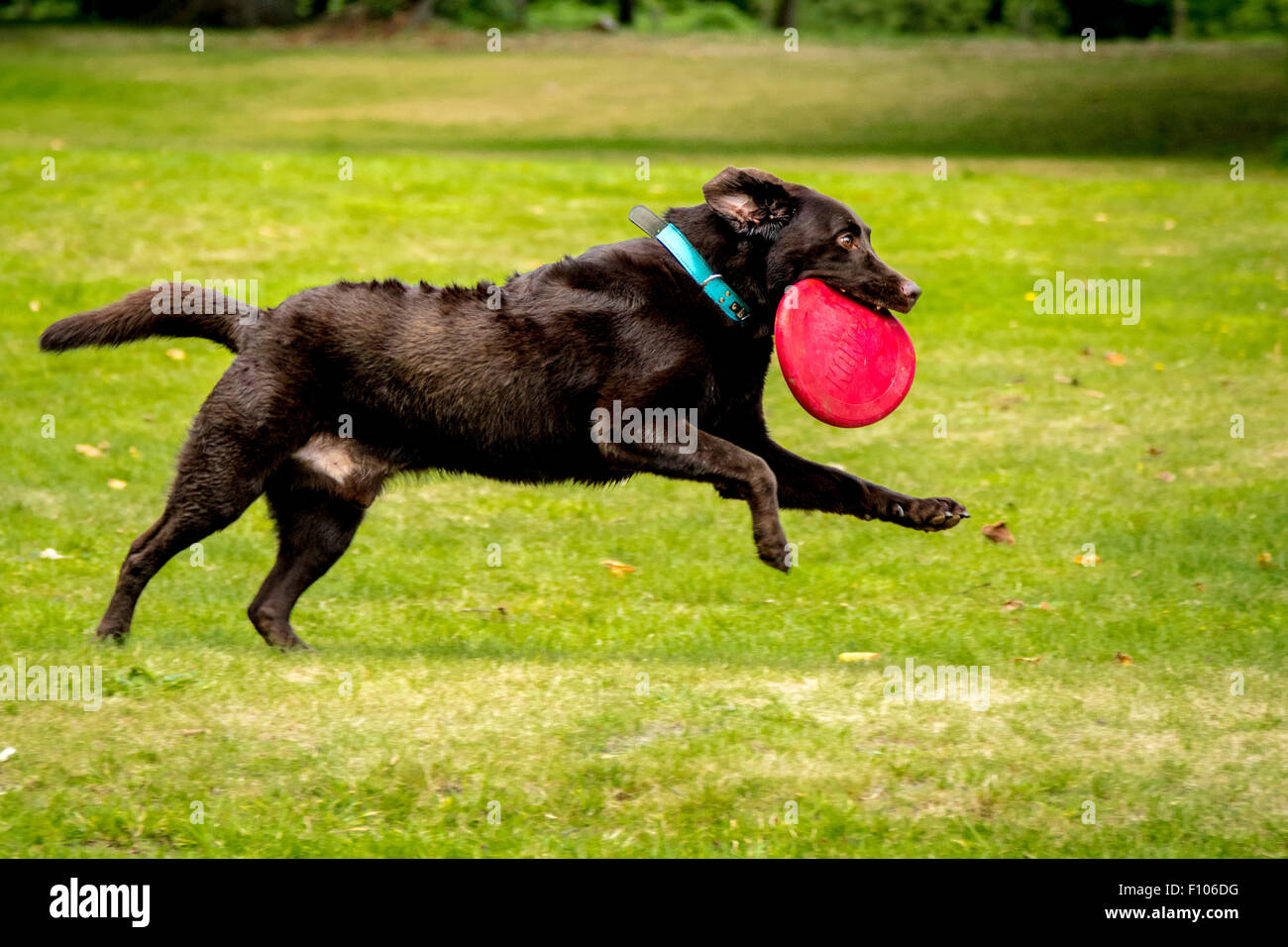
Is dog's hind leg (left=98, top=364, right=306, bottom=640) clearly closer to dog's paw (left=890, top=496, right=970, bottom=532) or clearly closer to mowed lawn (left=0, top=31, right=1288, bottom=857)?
mowed lawn (left=0, top=31, right=1288, bottom=857)

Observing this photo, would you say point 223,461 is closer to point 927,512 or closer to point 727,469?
point 727,469

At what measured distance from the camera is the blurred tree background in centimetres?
3894

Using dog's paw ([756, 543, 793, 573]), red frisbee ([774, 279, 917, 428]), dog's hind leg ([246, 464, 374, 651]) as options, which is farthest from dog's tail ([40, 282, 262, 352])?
dog's paw ([756, 543, 793, 573])

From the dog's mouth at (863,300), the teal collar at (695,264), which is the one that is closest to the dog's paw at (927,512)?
the dog's mouth at (863,300)

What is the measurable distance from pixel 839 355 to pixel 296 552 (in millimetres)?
2484

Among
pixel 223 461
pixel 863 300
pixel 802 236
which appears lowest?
pixel 223 461

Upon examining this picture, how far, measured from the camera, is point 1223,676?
21.5 ft

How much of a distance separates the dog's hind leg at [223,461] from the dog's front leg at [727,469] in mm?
1451

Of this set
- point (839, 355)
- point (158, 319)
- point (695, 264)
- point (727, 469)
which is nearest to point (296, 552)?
point (158, 319)

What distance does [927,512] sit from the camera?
21.3ft

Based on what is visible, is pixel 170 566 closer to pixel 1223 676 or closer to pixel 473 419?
pixel 473 419

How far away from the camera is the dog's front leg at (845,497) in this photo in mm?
6492
